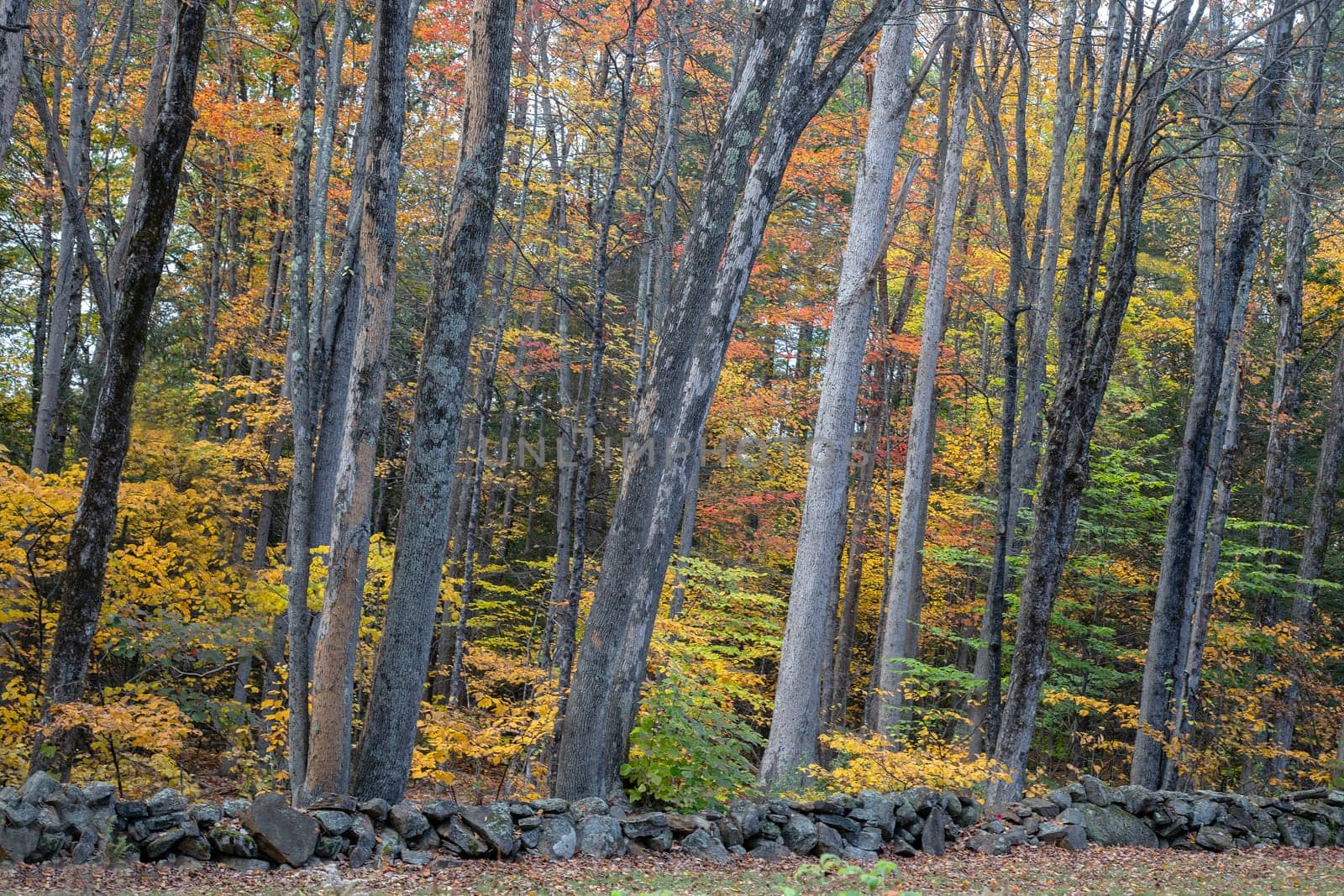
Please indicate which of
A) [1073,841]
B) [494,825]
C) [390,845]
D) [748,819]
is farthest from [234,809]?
[1073,841]

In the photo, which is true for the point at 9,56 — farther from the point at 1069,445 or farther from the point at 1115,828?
the point at 1115,828

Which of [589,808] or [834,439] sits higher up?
[834,439]

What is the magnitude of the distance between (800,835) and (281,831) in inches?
137

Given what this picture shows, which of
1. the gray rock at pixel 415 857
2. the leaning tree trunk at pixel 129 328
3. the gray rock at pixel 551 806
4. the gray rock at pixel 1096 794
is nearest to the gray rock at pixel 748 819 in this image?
the gray rock at pixel 551 806

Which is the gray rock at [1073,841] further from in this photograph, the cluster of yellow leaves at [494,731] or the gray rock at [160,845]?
the gray rock at [160,845]

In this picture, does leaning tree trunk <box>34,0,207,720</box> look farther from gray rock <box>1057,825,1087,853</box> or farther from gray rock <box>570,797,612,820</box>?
gray rock <box>1057,825,1087,853</box>

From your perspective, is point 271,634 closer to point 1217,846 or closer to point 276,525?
point 276,525

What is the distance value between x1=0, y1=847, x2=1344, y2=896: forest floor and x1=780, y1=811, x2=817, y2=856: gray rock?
20 cm

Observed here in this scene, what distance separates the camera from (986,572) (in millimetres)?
16688

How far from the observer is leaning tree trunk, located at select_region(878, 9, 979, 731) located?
10.8 metres

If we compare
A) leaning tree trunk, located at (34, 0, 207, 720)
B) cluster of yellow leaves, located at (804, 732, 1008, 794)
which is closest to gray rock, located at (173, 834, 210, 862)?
leaning tree trunk, located at (34, 0, 207, 720)

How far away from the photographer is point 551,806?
5992 mm

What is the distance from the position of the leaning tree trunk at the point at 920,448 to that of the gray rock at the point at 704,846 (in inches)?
193

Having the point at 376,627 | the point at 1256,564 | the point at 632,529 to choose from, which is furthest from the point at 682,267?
the point at 1256,564
